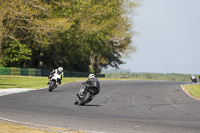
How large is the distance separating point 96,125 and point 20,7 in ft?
104

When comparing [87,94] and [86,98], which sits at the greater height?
[87,94]

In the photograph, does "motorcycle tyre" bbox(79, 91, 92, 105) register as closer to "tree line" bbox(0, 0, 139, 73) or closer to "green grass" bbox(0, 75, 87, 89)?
"green grass" bbox(0, 75, 87, 89)

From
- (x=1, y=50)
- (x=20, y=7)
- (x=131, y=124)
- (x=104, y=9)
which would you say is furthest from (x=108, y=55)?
(x=131, y=124)

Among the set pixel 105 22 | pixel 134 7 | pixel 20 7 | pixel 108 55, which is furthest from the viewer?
pixel 108 55

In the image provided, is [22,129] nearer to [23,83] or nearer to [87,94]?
[87,94]

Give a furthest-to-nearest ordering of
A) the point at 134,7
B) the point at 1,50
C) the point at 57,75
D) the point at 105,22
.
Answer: the point at 134,7, the point at 105,22, the point at 1,50, the point at 57,75

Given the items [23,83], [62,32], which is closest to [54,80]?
[23,83]

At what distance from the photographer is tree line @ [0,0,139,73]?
43.4 m

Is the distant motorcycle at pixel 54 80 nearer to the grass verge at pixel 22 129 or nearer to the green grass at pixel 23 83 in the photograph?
the green grass at pixel 23 83

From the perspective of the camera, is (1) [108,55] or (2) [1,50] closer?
(2) [1,50]

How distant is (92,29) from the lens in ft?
184

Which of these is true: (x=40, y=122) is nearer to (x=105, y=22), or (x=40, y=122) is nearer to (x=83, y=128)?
(x=83, y=128)

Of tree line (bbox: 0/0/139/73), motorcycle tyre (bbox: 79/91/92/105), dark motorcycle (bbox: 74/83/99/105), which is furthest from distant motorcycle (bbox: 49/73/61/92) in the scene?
tree line (bbox: 0/0/139/73)

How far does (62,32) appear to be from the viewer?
49531 millimetres
